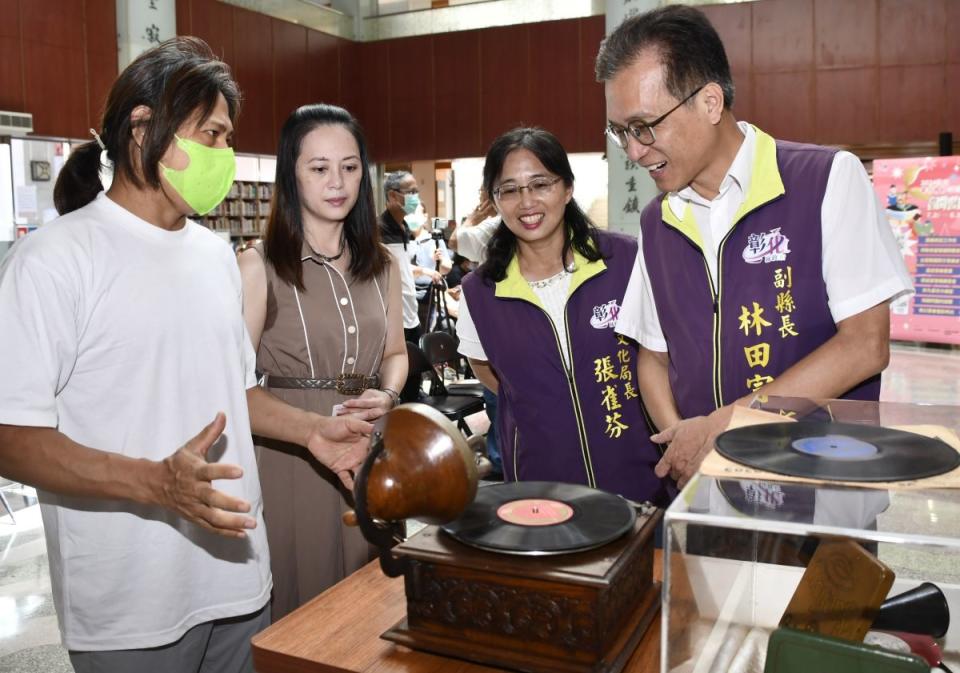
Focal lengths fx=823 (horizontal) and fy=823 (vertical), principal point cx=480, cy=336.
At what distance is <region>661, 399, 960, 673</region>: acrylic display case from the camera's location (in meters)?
0.85

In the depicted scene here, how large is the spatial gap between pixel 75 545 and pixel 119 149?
0.65m

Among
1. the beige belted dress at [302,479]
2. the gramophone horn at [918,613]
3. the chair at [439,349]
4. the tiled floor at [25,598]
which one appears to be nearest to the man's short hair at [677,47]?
the beige belted dress at [302,479]

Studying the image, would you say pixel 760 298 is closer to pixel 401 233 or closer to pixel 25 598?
pixel 25 598

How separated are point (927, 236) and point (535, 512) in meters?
9.39

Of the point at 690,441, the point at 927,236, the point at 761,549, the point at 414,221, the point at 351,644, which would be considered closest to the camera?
the point at 761,549

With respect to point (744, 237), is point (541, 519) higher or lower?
lower

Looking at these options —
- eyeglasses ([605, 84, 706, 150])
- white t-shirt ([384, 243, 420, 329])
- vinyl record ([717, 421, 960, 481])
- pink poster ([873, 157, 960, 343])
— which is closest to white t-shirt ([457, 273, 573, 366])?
eyeglasses ([605, 84, 706, 150])

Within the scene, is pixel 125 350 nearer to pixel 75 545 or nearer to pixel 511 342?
pixel 75 545

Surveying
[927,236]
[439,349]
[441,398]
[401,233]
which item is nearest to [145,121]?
[439,349]

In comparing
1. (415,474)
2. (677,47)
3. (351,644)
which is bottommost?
(351,644)

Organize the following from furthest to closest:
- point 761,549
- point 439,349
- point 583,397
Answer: point 439,349, point 583,397, point 761,549

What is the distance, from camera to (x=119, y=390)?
129 cm

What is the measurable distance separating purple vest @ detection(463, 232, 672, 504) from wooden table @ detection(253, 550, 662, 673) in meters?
0.78

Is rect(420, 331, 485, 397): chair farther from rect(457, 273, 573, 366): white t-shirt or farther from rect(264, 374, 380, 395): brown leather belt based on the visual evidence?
rect(264, 374, 380, 395): brown leather belt
